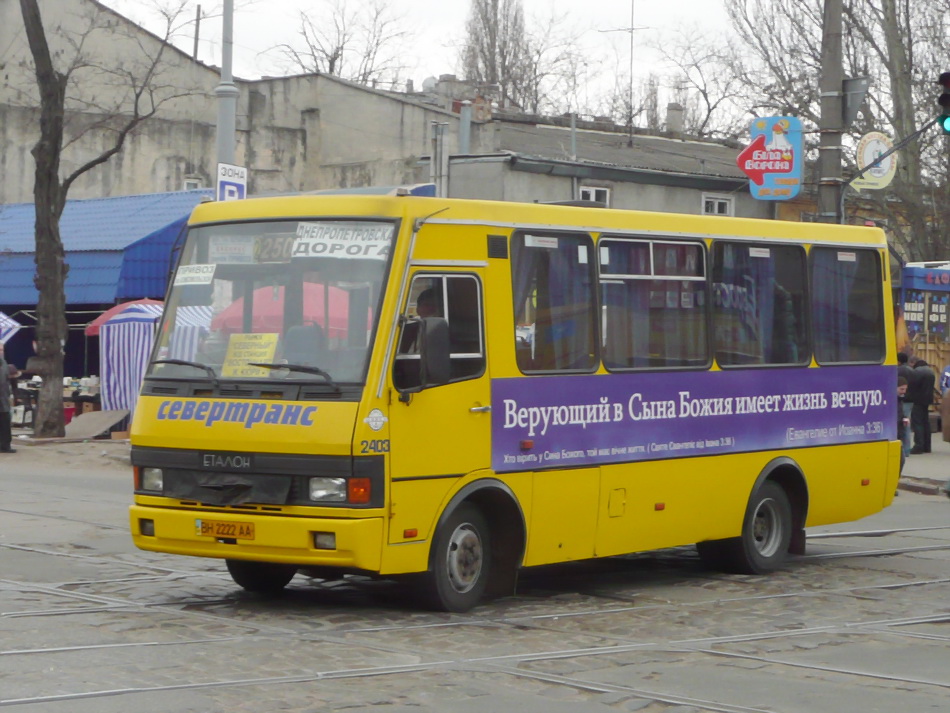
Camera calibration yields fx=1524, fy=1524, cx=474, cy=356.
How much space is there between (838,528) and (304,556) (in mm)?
8318

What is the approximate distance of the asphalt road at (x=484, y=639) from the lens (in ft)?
22.9

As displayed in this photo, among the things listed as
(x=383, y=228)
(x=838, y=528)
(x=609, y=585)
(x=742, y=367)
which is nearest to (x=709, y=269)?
(x=742, y=367)

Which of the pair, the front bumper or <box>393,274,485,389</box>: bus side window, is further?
<box>393,274,485,389</box>: bus side window

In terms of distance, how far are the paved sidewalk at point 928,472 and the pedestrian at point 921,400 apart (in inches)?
9.4

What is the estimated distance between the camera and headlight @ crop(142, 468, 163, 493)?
30.9 feet

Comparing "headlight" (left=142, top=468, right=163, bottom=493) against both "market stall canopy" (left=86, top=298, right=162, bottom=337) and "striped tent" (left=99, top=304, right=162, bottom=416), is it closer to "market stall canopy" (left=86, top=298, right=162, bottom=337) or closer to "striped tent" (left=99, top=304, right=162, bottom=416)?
"striped tent" (left=99, top=304, right=162, bottom=416)

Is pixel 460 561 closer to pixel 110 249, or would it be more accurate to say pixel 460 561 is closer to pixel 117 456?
pixel 117 456

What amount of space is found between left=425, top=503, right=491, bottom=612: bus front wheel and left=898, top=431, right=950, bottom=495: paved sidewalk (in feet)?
33.8

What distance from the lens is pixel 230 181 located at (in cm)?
1798

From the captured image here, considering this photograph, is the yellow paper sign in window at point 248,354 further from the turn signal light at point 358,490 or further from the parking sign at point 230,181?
the parking sign at point 230,181

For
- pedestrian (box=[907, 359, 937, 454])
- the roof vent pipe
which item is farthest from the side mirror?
the roof vent pipe

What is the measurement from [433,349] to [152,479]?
1994 millimetres

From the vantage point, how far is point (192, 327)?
971 cm

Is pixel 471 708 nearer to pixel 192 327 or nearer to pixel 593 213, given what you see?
pixel 192 327
